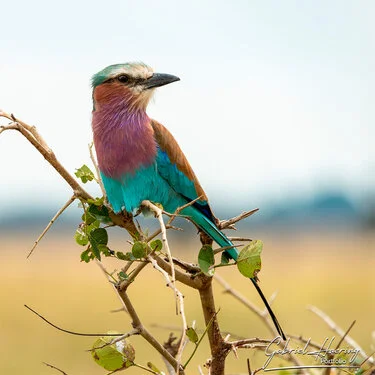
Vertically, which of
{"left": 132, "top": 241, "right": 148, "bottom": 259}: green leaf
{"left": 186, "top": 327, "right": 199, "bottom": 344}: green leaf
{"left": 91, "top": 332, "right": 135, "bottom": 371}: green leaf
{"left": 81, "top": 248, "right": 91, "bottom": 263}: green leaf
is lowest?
{"left": 91, "top": 332, "right": 135, "bottom": 371}: green leaf

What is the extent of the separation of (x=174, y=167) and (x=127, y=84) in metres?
0.37

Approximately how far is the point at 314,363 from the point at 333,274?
27.0 metres

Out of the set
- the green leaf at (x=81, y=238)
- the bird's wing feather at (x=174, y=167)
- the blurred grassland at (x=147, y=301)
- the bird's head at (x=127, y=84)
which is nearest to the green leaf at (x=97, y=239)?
the green leaf at (x=81, y=238)

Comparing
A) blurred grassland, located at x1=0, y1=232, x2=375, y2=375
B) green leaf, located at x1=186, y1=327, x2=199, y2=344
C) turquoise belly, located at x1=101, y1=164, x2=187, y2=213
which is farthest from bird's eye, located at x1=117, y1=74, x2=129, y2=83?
blurred grassland, located at x1=0, y1=232, x2=375, y2=375

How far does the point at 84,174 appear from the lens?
7.35 feet

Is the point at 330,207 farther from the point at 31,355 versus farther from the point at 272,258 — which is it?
the point at 31,355

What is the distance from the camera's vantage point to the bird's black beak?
308 cm

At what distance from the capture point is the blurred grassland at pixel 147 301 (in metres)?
13.8

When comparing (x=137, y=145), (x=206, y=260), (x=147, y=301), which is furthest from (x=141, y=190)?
(x=147, y=301)

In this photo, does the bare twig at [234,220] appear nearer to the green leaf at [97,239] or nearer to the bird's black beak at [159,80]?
the green leaf at [97,239]

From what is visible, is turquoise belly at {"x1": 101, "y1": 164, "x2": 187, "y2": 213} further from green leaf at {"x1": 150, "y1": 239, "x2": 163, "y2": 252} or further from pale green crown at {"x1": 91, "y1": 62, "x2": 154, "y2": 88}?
green leaf at {"x1": 150, "y1": 239, "x2": 163, "y2": 252}

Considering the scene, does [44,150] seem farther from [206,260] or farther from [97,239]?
[206,260]

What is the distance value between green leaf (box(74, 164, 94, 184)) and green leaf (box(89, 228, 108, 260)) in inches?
11.7

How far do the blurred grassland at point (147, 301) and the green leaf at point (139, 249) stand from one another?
4376 millimetres
